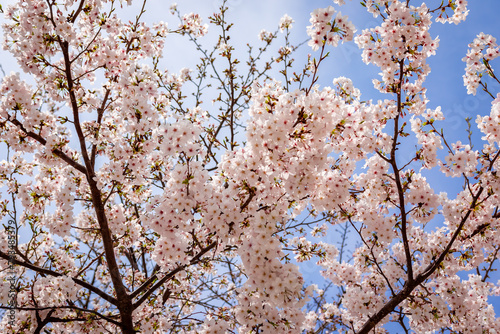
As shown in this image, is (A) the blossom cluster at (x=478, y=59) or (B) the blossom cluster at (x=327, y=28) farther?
(A) the blossom cluster at (x=478, y=59)

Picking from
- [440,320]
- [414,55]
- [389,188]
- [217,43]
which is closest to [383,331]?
[440,320]

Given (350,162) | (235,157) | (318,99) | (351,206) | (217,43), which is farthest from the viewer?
(217,43)

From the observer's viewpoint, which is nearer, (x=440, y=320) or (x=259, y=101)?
(x=259, y=101)

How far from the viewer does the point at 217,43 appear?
24.2 feet

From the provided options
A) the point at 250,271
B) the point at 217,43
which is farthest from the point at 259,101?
the point at 217,43

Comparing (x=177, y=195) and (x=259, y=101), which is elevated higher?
(x=259, y=101)

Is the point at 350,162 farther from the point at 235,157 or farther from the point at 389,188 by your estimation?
the point at 235,157

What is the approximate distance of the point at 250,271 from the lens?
3395mm

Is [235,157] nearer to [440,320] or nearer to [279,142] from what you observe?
[279,142]

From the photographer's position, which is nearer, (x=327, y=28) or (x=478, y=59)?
(x=327, y=28)

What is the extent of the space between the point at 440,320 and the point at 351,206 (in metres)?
2.28

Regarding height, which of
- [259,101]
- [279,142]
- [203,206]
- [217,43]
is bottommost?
[203,206]

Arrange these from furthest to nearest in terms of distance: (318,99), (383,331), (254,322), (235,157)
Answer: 1. (383,331)
2. (254,322)
3. (235,157)
4. (318,99)

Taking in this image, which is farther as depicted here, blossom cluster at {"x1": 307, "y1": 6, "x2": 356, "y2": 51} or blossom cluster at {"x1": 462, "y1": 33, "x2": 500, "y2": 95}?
blossom cluster at {"x1": 462, "y1": 33, "x2": 500, "y2": 95}
